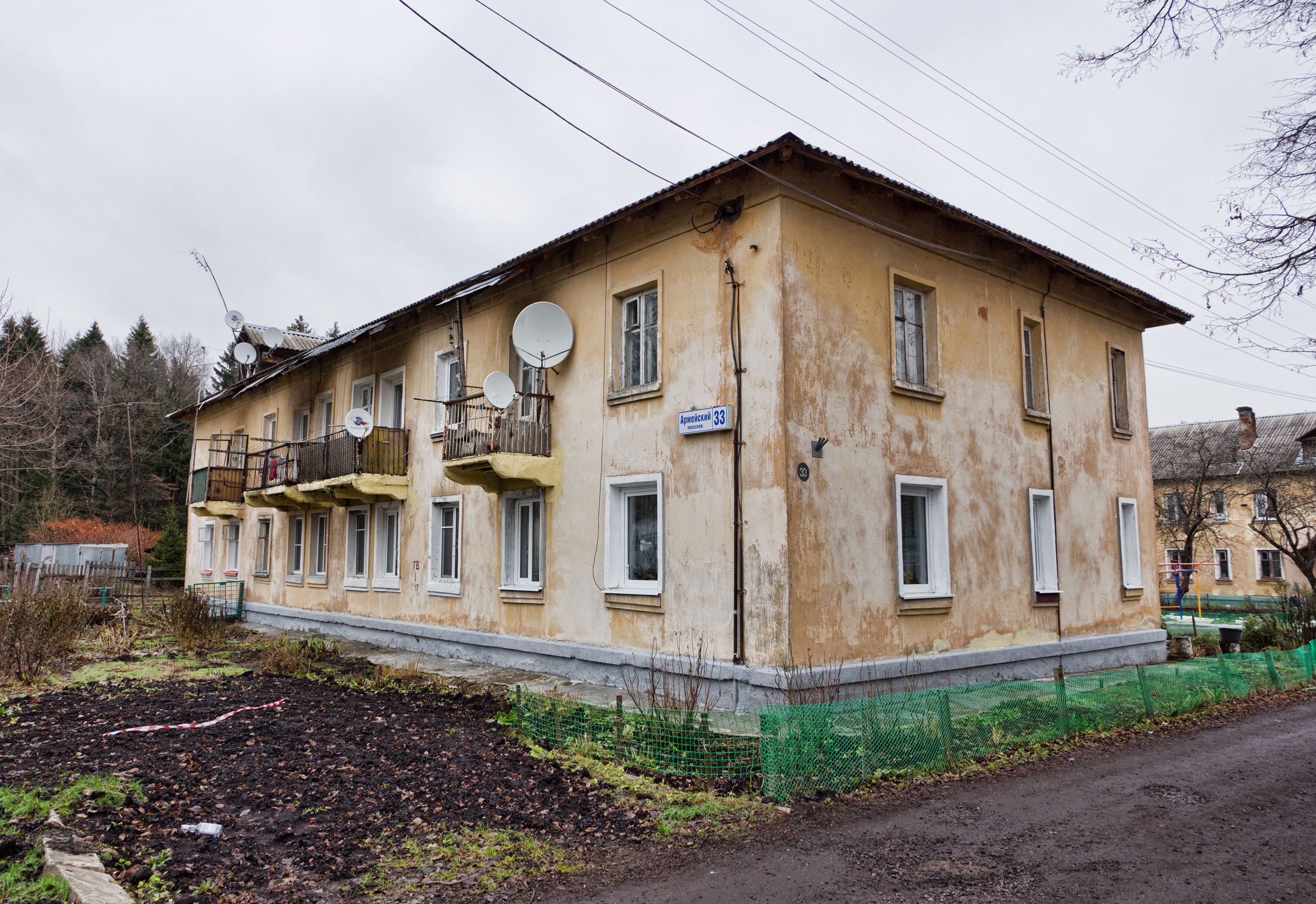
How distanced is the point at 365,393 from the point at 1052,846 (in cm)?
1661

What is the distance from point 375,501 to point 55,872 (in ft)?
43.5

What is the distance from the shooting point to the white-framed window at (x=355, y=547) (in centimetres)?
1806

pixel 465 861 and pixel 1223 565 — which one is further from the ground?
pixel 1223 565

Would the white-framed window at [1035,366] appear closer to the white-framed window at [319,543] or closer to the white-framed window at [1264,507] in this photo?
the white-framed window at [319,543]

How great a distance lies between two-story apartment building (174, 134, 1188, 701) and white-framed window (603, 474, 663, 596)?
43 millimetres

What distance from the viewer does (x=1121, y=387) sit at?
1617cm

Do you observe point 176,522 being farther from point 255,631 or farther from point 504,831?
point 504,831

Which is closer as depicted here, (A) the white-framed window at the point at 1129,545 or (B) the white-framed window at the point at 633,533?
(B) the white-framed window at the point at 633,533

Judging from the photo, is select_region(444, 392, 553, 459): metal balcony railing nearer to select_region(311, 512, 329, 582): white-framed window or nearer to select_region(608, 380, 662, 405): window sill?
select_region(608, 380, 662, 405): window sill

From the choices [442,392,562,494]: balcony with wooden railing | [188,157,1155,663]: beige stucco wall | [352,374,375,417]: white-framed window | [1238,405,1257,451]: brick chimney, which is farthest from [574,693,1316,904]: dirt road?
→ [1238,405,1257,451]: brick chimney

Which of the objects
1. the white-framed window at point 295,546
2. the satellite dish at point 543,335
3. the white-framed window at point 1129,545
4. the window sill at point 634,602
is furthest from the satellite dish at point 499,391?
the white-framed window at point 1129,545

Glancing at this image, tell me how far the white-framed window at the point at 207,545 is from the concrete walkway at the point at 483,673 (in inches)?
436

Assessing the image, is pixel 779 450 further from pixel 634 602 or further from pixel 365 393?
pixel 365 393

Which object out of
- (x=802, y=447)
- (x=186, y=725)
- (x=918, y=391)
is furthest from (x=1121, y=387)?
(x=186, y=725)
